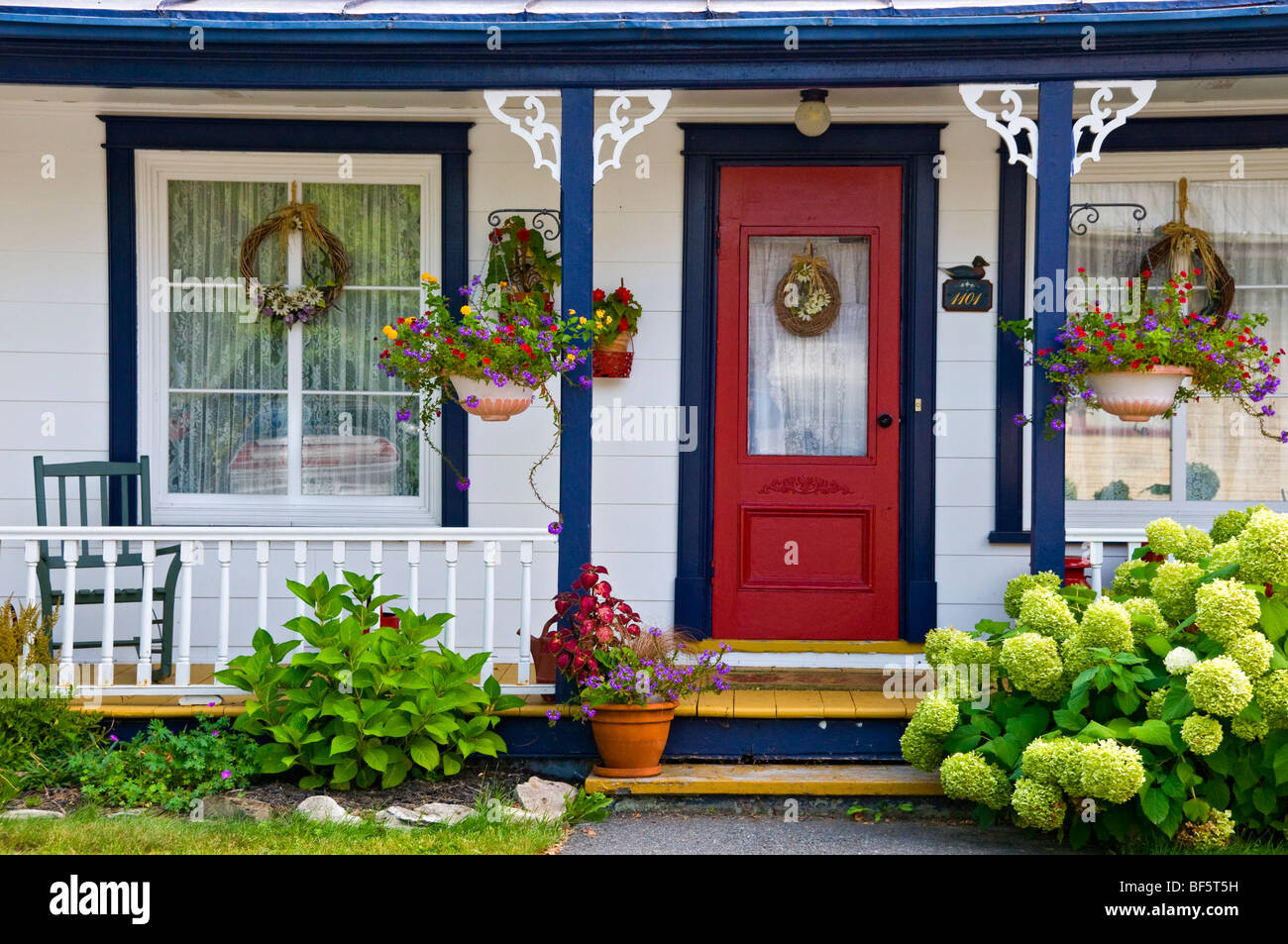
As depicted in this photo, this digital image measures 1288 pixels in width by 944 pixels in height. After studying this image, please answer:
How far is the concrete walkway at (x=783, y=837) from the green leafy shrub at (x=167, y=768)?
131 centimetres

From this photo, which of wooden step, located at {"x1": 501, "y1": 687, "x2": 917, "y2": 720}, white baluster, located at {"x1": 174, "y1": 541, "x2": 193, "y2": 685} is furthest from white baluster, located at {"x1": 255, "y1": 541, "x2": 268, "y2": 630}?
wooden step, located at {"x1": 501, "y1": 687, "x2": 917, "y2": 720}

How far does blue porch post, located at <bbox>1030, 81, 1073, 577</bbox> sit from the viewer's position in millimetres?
4477

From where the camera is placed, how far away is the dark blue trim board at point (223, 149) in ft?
18.4

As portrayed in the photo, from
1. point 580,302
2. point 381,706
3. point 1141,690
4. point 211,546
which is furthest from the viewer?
point 211,546

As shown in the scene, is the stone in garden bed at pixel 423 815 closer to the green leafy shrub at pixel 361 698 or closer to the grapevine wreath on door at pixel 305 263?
the green leafy shrub at pixel 361 698

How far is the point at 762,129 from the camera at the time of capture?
561 centimetres

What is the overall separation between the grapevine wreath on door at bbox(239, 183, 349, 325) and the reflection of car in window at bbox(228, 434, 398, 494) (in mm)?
595

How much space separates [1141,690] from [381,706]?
8.29 ft

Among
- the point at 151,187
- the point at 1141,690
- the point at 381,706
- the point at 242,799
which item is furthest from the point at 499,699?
the point at 151,187

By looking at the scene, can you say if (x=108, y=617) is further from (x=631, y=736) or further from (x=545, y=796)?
(x=631, y=736)

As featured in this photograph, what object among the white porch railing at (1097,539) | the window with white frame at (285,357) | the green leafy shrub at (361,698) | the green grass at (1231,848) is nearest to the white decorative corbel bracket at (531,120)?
the window with white frame at (285,357)

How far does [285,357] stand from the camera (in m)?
5.77

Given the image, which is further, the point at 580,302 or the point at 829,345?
the point at 829,345

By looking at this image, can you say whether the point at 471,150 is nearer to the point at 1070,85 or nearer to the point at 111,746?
the point at 1070,85
